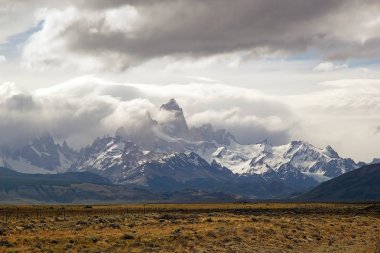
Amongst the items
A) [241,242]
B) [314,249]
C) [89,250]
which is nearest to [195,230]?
[241,242]

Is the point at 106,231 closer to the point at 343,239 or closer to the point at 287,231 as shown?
the point at 287,231

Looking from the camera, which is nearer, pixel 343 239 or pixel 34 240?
pixel 34 240

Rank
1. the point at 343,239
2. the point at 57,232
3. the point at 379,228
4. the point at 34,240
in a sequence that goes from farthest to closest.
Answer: the point at 379,228 < the point at 343,239 < the point at 57,232 < the point at 34,240

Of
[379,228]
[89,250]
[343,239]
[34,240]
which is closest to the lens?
[89,250]

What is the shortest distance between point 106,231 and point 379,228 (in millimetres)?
42969

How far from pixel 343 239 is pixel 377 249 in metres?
9.34

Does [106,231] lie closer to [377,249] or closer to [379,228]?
[377,249]

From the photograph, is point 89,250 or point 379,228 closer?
point 89,250

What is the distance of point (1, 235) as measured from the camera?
58.5 m

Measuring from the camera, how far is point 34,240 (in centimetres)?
5450

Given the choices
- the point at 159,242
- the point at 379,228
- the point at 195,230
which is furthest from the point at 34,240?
the point at 379,228

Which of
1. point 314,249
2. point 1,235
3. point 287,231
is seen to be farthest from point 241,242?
point 1,235

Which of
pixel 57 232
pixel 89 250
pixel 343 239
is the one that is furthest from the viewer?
pixel 343 239

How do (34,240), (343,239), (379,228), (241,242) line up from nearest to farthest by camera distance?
(34,240), (241,242), (343,239), (379,228)
